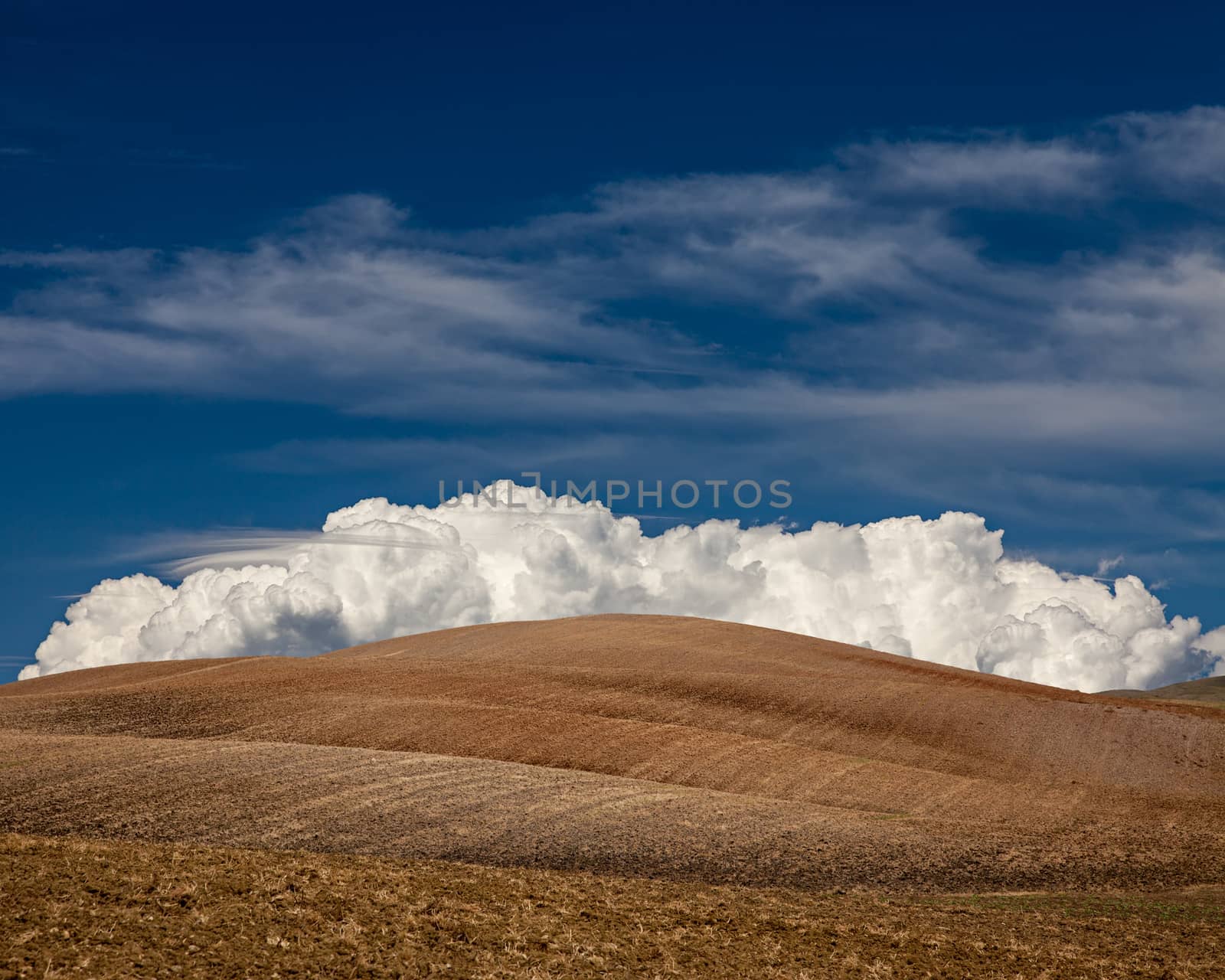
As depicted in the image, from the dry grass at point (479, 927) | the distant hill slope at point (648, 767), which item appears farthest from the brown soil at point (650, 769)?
the dry grass at point (479, 927)

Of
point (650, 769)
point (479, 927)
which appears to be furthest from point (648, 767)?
point (479, 927)

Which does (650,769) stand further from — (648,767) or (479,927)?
(479,927)

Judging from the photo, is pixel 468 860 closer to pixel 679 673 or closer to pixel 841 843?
pixel 841 843

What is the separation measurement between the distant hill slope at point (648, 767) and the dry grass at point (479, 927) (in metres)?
3.94

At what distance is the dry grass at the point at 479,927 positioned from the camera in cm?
1471

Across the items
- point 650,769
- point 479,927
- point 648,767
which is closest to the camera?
point 479,927

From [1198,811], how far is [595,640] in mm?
46800

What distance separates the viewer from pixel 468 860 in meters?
24.1

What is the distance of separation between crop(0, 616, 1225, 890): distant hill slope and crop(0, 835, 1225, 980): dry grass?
12.9ft

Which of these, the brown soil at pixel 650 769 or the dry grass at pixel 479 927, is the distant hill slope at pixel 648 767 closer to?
the brown soil at pixel 650 769

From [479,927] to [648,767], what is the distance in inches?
917

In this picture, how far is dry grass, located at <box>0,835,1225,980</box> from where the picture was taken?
14.7 m

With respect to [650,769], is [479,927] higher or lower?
higher

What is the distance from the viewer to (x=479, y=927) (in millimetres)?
17234
